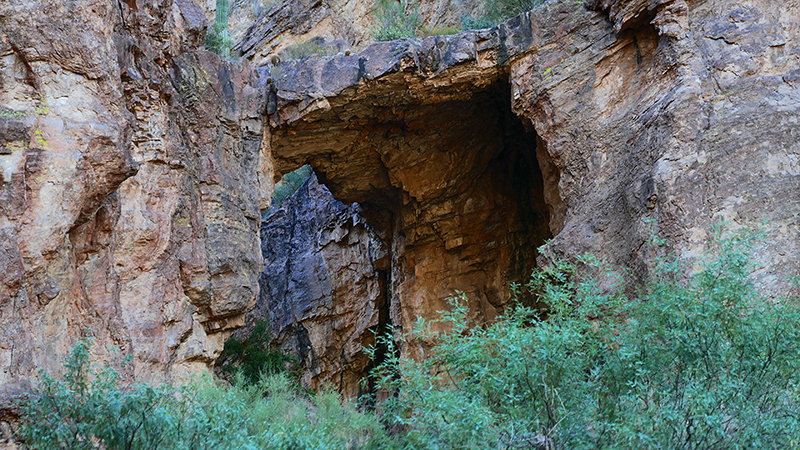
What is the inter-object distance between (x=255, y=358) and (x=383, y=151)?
6.46 metres

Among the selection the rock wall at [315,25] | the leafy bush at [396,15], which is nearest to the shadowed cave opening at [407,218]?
the leafy bush at [396,15]

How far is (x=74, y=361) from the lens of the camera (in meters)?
5.80

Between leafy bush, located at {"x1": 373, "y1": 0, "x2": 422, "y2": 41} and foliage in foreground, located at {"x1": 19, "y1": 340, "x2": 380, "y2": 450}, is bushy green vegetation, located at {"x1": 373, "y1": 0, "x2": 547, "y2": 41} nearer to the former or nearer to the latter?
leafy bush, located at {"x1": 373, "y1": 0, "x2": 422, "y2": 41}

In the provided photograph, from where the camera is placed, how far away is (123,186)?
9.32 m

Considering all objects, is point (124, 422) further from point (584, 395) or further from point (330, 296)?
point (330, 296)

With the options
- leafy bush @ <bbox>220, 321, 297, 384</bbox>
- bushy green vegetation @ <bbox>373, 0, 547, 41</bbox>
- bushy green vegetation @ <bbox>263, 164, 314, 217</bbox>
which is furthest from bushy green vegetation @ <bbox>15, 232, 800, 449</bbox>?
bushy green vegetation @ <bbox>263, 164, 314, 217</bbox>

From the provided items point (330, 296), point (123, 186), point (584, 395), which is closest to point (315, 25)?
point (330, 296)

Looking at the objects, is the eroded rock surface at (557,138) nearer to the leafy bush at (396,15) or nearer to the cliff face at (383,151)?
the cliff face at (383,151)

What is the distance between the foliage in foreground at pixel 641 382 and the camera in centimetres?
519

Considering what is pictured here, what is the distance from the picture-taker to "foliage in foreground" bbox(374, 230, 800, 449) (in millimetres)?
5191

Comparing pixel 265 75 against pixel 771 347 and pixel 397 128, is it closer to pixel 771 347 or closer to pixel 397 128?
pixel 397 128

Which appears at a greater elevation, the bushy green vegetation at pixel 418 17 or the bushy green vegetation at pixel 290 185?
the bushy green vegetation at pixel 418 17

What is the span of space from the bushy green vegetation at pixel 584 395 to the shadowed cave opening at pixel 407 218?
573 centimetres

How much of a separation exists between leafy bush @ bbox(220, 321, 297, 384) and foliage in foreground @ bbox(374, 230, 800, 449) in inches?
393
